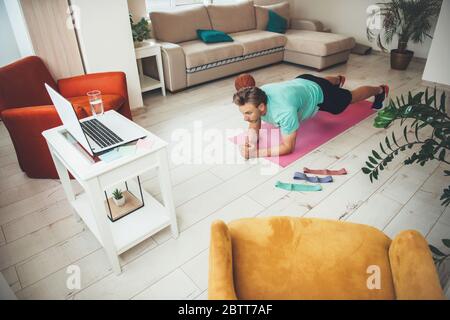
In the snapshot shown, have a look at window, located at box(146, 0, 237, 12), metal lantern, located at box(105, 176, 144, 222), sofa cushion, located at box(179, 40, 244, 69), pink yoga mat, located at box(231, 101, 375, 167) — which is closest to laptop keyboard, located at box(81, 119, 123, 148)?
metal lantern, located at box(105, 176, 144, 222)

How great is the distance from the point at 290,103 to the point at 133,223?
4.63ft

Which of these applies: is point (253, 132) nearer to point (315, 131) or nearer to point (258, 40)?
point (315, 131)

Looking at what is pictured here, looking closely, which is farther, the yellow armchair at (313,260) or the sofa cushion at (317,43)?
the sofa cushion at (317,43)

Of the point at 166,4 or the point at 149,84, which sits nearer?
the point at 149,84

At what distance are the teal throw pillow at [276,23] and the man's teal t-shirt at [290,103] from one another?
260 centimetres

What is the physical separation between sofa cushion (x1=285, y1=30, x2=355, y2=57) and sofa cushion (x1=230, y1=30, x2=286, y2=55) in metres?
0.18

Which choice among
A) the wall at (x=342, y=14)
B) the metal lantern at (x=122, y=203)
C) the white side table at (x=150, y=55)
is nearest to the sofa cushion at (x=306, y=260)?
the metal lantern at (x=122, y=203)

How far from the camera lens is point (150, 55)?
11.3 feet

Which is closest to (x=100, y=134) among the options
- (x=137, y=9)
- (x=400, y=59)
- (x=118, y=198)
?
(x=118, y=198)

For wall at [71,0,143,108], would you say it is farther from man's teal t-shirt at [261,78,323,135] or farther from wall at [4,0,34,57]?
man's teal t-shirt at [261,78,323,135]

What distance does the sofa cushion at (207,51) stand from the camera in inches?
147

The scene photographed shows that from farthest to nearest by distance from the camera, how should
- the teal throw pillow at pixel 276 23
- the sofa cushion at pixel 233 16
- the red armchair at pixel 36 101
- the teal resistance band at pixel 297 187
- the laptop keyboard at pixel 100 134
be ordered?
the teal throw pillow at pixel 276 23 → the sofa cushion at pixel 233 16 → the teal resistance band at pixel 297 187 → the red armchair at pixel 36 101 → the laptop keyboard at pixel 100 134

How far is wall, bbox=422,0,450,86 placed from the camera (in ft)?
11.6

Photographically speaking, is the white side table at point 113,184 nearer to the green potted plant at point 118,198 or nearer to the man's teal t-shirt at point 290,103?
the green potted plant at point 118,198
